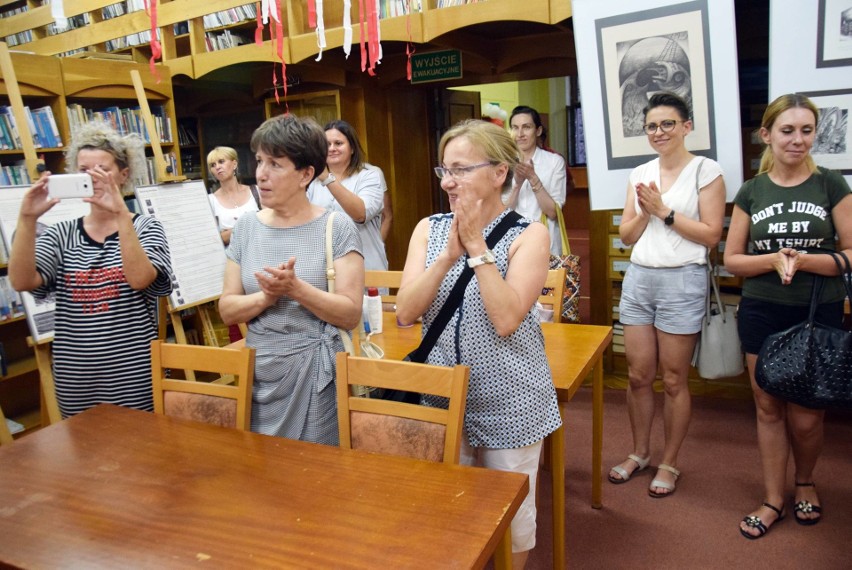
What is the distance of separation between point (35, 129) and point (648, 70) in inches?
144

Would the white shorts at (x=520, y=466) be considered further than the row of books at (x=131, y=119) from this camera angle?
No

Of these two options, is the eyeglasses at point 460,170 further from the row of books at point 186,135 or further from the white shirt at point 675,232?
the row of books at point 186,135

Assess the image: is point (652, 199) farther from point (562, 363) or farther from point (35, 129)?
point (35, 129)

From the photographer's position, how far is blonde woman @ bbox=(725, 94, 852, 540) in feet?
6.88

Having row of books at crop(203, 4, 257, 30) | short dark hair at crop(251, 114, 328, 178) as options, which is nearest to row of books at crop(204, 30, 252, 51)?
row of books at crop(203, 4, 257, 30)

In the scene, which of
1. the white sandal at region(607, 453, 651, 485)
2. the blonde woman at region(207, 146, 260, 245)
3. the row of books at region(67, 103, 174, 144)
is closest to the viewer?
the white sandal at region(607, 453, 651, 485)

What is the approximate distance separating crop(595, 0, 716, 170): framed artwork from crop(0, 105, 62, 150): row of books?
3.42 m

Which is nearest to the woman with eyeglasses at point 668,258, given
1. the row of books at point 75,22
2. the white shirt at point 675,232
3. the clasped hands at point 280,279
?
the white shirt at point 675,232

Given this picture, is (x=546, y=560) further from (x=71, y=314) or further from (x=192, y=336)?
(x=192, y=336)

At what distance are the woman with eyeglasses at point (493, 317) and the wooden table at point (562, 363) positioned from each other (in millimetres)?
308

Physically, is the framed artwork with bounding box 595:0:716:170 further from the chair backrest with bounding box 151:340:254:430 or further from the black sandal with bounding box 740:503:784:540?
the chair backrest with bounding box 151:340:254:430

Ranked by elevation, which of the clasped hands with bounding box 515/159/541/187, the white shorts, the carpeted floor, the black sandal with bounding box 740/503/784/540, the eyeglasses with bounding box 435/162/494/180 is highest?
the clasped hands with bounding box 515/159/541/187

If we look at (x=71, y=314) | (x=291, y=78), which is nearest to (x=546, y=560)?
(x=71, y=314)

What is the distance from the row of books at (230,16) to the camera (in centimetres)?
512
